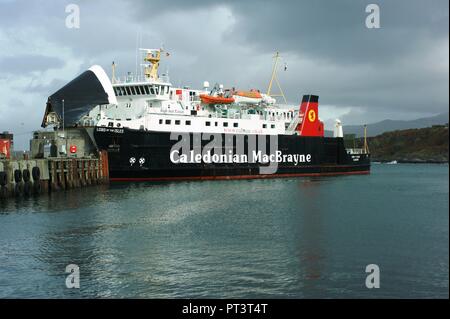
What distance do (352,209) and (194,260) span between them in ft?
38.2

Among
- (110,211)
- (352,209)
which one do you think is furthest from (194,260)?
(352,209)

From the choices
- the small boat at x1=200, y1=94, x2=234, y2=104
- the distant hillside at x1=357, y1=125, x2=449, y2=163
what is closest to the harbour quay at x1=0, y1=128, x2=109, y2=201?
the small boat at x1=200, y1=94, x2=234, y2=104

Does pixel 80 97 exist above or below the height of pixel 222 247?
above

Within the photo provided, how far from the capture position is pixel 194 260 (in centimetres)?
1367

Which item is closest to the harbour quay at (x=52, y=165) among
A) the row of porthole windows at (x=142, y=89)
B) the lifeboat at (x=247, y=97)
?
the row of porthole windows at (x=142, y=89)

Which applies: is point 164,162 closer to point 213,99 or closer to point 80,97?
point 213,99

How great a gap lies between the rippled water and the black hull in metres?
7.64

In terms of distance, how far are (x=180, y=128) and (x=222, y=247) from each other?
22.4 m

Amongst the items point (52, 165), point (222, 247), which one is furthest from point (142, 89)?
point (222, 247)

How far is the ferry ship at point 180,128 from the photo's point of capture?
113 feet

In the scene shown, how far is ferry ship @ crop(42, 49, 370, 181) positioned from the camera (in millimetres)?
34344

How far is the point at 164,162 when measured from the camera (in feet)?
116

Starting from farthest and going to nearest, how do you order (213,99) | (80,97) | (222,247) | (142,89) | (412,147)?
(412,147), (213,99), (142,89), (80,97), (222,247)
